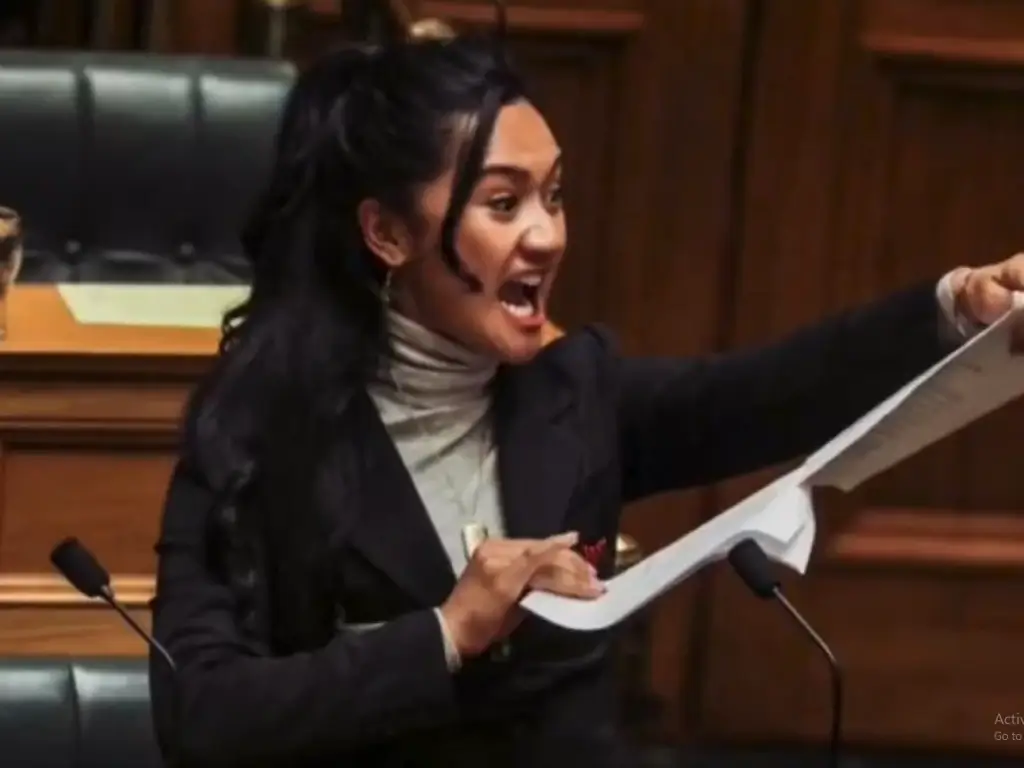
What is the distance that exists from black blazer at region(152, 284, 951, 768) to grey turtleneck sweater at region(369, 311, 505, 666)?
0.05 ft

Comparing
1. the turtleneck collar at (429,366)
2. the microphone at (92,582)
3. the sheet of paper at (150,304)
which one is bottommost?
the sheet of paper at (150,304)

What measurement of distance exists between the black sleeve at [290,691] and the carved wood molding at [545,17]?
1445mm

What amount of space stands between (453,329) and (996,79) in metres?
1.47

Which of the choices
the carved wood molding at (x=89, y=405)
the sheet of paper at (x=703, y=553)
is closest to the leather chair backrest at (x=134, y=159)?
the carved wood molding at (x=89, y=405)

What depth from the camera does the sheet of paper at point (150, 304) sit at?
2195 millimetres

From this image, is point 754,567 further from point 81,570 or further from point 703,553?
point 81,570

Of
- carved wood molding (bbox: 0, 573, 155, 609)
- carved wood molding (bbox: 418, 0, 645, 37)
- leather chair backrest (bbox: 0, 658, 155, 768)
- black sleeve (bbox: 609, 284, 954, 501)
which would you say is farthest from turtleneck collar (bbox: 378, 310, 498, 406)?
carved wood molding (bbox: 418, 0, 645, 37)

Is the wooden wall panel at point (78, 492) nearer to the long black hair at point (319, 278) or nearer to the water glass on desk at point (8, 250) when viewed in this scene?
the water glass on desk at point (8, 250)

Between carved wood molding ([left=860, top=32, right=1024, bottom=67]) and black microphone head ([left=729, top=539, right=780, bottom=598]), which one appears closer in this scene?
black microphone head ([left=729, top=539, right=780, bottom=598])

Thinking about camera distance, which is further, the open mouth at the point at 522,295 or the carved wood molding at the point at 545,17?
the carved wood molding at the point at 545,17

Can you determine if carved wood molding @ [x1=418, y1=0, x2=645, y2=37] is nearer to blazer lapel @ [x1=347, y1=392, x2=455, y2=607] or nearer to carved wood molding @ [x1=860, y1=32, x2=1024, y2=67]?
carved wood molding @ [x1=860, y1=32, x2=1024, y2=67]

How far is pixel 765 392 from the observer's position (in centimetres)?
138

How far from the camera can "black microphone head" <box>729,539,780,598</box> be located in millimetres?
1060

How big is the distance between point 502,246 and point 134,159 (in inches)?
48.8
